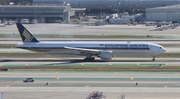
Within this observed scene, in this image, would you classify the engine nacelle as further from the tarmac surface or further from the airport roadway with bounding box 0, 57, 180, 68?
the tarmac surface

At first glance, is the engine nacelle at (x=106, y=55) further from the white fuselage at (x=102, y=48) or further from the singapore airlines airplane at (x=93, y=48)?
the white fuselage at (x=102, y=48)

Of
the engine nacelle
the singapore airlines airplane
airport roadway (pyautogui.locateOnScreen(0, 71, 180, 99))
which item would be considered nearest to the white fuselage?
the singapore airlines airplane

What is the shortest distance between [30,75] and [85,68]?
10049 millimetres

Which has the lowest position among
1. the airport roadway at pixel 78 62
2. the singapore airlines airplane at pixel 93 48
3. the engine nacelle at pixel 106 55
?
the airport roadway at pixel 78 62

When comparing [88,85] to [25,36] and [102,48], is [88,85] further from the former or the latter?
[25,36]

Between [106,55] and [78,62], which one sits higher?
[106,55]

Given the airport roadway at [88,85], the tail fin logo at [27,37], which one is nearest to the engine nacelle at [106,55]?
the tail fin logo at [27,37]

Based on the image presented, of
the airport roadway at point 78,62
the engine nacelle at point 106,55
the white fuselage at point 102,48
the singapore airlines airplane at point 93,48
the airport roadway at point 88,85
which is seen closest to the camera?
the airport roadway at point 88,85

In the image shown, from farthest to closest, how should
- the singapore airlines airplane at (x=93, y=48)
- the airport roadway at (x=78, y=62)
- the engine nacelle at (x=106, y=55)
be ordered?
the singapore airlines airplane at (x=93, y=48)
the engine nacelle at (x=106, y=55)
the airport roadway at (x=78, y=62)

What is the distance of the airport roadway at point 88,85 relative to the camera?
2080 inches

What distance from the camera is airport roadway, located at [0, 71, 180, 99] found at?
173ft

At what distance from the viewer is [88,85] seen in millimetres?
58625

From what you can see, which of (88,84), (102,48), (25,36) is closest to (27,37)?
(25,36)

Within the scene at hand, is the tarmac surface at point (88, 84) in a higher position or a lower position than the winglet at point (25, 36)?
lower
